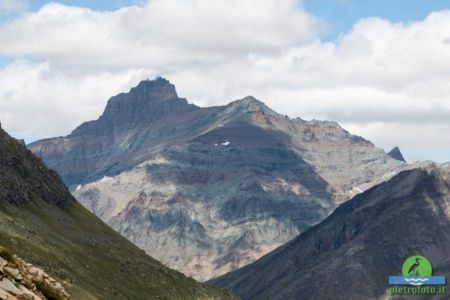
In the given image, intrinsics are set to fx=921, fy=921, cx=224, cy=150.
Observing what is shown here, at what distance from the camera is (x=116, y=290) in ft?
647

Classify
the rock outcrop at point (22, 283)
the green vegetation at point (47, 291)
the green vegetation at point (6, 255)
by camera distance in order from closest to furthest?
the rock outcrop at point (22, 283) < the green vegetation at point (6, 255) < the green vegetation at point (47, 291)

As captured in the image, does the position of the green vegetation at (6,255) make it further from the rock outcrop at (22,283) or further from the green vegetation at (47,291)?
the green vegetation at (47,291)

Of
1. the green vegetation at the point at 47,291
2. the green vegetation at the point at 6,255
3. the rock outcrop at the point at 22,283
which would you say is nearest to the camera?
the rock outcrop at the point at 22,283

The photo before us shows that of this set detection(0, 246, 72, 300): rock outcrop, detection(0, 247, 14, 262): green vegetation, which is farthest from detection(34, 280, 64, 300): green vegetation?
detection(0, 247, 14, 262): green vegetation

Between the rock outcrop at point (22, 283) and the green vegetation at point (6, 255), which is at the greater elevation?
the green vegetation at point (6, 255)

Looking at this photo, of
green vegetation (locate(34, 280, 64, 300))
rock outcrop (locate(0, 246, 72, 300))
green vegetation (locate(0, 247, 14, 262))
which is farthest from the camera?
green vegetation (locate(34, 280, 64, 300))

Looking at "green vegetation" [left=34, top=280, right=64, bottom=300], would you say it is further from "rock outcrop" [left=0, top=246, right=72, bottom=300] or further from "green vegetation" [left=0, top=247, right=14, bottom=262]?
"green vegetation" [left=0, top=247, right=14, bottom=262]

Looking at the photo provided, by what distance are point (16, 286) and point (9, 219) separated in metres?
154

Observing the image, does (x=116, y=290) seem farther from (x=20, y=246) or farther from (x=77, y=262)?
(x=20, y=246)

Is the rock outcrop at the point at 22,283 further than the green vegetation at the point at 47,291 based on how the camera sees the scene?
No

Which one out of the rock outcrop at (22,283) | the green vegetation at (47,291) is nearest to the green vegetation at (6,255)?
the rock outcrop at (22,283)

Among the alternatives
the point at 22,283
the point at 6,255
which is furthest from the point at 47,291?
the point at 22,283

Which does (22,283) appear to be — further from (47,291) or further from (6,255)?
(47,291)

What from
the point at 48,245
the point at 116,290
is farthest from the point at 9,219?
the point at 116,290
